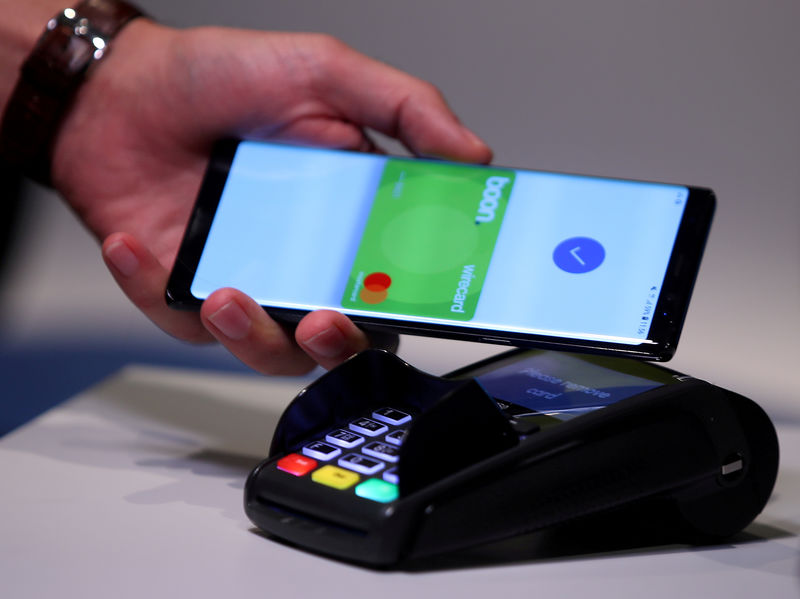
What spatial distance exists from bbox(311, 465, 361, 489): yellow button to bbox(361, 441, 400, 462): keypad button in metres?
0.02

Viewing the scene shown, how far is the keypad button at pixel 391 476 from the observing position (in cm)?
54

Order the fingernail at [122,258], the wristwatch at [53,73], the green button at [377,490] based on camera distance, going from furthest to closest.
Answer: the wristwatch at [53,73]
the fingernail at [122,258]
the green button at [377,490]

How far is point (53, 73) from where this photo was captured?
990 mm

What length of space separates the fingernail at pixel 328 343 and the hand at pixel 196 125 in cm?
1

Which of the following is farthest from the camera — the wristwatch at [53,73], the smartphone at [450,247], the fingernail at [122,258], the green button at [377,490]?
the wristwatch at [53,73]

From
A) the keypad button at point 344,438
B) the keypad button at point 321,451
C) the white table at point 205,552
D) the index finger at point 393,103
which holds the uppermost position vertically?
the index finger at point 393,103

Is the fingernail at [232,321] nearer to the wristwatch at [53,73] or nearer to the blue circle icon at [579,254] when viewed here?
the blue circle icon at [579,254]

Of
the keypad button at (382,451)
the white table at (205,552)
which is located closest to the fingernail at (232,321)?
the white table at (205,552)

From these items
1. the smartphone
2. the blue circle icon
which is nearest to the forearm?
the smartphone

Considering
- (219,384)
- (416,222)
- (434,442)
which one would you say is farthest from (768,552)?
(219,384)

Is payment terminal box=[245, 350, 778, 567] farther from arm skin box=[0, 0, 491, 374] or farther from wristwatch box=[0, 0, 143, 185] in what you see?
wristwatch box=[0, 0, 143, 185]

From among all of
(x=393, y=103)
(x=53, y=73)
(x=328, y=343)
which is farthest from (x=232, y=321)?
(x=53, y=73)

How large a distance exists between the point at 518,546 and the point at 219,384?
510 mm

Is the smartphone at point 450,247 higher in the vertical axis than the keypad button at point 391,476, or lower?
higher
